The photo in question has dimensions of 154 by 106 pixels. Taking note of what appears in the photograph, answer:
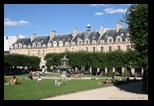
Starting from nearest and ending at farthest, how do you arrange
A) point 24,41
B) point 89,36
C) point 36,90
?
1. point 36,90
2. point 89,36
3. point 24,41

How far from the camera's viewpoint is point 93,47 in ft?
222

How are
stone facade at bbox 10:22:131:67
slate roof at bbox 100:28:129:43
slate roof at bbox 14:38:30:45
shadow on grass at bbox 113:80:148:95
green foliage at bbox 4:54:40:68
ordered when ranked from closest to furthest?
shadow on grass at bbox 113:80:148:95, slate roof at bbox 100:28:129:43, green foliage at bbox 4:54:40:68, stone facade at bbox 10:22:131:67, slate roof at bbox 14:38:30:45

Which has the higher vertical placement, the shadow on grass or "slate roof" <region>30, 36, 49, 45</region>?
"slate roof" <region>30, 36, 49, 45</region>

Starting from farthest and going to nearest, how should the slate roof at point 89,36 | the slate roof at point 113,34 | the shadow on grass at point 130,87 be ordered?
the slate roof at point 89,36 < the slate roof at point 113,34 < the shadow on grass at point 130,87

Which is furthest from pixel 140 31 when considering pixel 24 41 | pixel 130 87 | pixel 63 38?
pixel 24 41

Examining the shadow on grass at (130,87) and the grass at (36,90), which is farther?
the shadow on grass at (130,87)

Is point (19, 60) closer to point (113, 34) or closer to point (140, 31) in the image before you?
point (113, 34)

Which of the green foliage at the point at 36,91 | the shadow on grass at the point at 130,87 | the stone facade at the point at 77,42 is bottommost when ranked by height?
the shadow on grass at the point at 130,87

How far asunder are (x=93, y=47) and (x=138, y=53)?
158 ft

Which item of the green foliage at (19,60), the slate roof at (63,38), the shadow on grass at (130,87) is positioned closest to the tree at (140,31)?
the shadow on grass at (130,87)

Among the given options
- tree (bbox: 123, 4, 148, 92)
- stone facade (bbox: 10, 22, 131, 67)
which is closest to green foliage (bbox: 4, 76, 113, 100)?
tree (bbox: 123, 4, 148, 92)

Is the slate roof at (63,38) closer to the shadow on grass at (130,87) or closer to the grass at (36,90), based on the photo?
the shadow on grass at (130,87)

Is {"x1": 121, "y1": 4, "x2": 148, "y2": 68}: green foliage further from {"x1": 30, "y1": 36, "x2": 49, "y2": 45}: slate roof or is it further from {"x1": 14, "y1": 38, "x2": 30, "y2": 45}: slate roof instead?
{"x1": 14, "y1": 38, "x2": 30, "y2": 45}: slate roof
